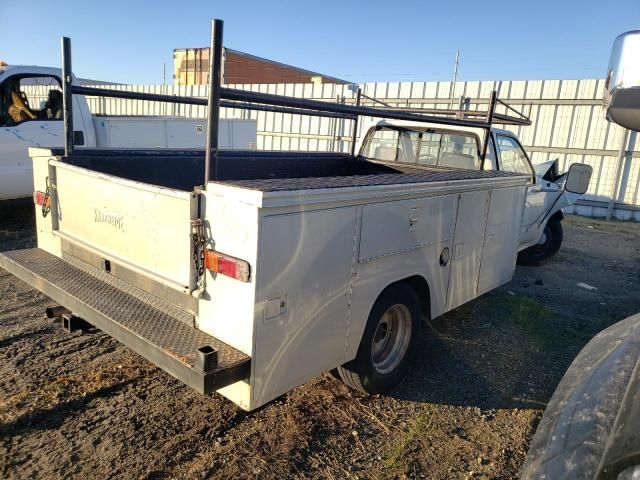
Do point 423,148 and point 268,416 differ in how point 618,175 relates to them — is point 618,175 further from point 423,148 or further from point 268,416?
point 268,416

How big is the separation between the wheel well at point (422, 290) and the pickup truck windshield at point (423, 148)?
209 cm

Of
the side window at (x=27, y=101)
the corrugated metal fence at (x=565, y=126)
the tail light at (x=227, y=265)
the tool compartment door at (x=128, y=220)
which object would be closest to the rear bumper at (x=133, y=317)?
the tool compartment door at (x=128, y=220)

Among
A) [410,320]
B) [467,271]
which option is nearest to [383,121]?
[467,271]

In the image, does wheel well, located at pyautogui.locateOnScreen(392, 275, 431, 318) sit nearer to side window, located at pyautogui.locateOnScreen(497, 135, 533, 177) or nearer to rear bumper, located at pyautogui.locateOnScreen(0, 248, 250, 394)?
rear bumper, located at pyautogui.locateOnScreen(0, 248, 250, 394)

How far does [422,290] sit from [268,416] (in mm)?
1456

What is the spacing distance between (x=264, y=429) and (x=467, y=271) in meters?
2.16

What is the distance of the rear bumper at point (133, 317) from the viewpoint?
7.48ft

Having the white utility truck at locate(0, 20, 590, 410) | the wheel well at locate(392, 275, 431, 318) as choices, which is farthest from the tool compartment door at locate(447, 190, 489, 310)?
the wheel well at locate(392, 275, 431, 318)

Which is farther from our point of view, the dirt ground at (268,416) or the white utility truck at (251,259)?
the dirt ground at (268,416)

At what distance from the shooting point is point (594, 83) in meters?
12.2

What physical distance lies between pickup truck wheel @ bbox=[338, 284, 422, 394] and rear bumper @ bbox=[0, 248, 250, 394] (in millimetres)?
1100

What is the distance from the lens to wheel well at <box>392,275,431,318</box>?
3.57m

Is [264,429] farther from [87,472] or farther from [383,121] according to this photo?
[383,121]

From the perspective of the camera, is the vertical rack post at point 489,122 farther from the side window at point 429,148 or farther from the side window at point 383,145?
the side window at point 383,145
